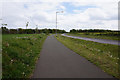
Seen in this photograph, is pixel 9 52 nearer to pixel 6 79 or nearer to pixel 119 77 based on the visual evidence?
pixel 6 79

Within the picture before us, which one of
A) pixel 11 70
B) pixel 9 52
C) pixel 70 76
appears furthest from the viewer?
pixel 9 52

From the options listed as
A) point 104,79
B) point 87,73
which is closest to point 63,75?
point 87,73

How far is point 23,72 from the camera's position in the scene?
5.76m

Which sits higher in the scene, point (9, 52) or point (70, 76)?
point (9, 52)

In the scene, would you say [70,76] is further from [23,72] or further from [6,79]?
[6,79]

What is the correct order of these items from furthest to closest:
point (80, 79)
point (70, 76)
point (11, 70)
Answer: point (11, 70), point (70, 76), point (80, 79)

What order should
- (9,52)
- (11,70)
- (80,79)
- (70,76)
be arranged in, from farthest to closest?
(9,52), (11,70), (70,76), (80,79)

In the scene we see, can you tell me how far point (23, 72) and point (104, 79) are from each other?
3.45 meters

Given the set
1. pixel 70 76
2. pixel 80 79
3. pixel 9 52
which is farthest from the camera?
pixel 9 52

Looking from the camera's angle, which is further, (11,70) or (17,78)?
(11,70)

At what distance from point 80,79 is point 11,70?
3.12 metres

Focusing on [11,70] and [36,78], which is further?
[11,70]

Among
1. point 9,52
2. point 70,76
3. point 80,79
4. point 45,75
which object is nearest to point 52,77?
point 45,75

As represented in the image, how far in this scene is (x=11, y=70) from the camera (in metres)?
5.89
